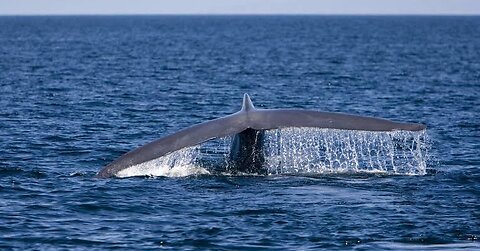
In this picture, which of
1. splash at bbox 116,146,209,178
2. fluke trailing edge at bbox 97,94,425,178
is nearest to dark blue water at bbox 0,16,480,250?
splash at bbox 116,146,209,178

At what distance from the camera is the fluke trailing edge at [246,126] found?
43.6ft

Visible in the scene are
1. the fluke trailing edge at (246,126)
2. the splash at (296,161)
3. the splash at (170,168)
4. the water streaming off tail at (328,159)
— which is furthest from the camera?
the water streaming off tail at (328,159)

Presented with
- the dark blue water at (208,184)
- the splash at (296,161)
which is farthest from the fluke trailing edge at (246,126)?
the splash at (296,161)

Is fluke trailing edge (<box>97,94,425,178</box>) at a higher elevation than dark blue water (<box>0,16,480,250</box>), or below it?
higher

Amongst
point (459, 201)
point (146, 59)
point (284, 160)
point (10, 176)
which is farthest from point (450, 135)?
point (146, 59)

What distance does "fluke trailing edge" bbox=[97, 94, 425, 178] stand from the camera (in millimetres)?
13302

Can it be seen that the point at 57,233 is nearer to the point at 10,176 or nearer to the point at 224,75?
the point at 10,176

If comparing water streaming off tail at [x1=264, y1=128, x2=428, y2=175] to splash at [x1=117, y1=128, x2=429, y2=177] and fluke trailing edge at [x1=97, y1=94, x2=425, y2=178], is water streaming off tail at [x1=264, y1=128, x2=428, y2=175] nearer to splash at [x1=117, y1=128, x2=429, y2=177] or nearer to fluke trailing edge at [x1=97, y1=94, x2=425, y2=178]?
splash at [x1=117, y1=128, x2=429, y2=177]

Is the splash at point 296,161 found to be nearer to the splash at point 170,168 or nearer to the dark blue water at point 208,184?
the splash at point 170,168

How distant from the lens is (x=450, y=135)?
2300 cm

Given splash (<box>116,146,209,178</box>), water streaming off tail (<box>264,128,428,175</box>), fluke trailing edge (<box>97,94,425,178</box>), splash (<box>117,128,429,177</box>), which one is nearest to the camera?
fluke trailing edge (<box>97,94,425,178</box>)

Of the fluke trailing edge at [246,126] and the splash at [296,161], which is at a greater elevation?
the fluke trailing edge at [246,126]

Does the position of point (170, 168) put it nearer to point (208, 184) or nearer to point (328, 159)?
point (208, 184)

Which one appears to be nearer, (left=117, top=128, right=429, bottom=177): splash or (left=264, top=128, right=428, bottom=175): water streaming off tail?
(left=117, top=128, right=429, bottom=177): splash
